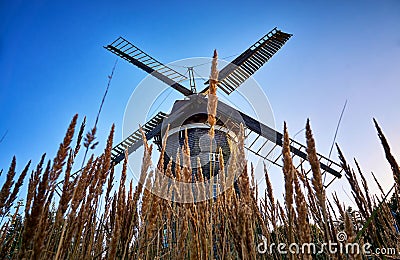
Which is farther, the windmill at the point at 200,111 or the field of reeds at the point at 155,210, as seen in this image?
the windmill at the point at 200,111

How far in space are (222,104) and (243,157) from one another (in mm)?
11132

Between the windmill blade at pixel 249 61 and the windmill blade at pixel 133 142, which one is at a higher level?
the windmill blade at pixel 249 61

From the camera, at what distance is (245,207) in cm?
112

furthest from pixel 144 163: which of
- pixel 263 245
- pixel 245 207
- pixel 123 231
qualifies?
pixel 263 245

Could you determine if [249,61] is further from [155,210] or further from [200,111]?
[155,210]

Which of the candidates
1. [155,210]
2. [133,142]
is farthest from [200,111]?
[155,210]

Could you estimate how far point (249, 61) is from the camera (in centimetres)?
1374

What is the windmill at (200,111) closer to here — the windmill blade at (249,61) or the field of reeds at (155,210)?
the windmill blade at (249,61)

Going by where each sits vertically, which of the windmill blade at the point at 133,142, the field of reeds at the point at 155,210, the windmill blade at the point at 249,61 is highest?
the windmill blade at the point at 249,61

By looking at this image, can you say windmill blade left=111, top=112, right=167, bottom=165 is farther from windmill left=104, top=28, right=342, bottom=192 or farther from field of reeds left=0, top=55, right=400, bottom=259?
field of reeds left=0, top=55, right=400, bottom=259

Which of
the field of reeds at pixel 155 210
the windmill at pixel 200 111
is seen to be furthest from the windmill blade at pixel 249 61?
the field of reeds at pixel 155 210

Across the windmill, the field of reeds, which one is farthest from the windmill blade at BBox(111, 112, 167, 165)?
the field of reeds

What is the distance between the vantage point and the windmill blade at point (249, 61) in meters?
13.2

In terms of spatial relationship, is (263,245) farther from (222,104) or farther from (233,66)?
(233,66)
